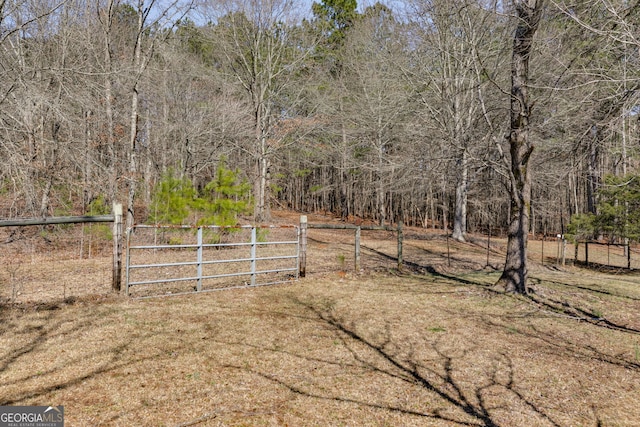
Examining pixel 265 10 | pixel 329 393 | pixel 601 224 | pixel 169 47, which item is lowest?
pixel 329 393

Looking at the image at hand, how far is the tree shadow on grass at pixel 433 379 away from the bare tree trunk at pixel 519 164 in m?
3.65

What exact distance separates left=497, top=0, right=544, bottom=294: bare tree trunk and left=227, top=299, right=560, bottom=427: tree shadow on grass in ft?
12.0

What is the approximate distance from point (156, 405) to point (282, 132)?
16223mm

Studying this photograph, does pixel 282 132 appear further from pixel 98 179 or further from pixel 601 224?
pixel 601 224

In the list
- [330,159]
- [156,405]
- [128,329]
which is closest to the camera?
[156,405]

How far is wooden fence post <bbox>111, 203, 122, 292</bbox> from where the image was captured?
19.8 ft

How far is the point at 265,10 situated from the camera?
49.4ft

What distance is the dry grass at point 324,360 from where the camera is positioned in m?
3.07

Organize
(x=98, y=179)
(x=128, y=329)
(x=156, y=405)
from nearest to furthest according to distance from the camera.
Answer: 1. (x=156, y=405)
2. (x=128, y=329)
3. (x=98, y=179)

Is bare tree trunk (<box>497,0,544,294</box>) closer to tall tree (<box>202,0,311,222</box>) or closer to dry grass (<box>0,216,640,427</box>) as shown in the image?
dry grass (<box>0,216,640,427</box>)

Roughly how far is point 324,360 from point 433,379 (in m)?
1.09

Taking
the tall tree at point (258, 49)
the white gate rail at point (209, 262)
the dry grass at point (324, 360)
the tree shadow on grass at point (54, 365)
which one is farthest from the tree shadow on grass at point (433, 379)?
the tall tree at point (258, 49)

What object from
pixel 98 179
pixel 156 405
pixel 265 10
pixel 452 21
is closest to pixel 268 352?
pixel 156 405

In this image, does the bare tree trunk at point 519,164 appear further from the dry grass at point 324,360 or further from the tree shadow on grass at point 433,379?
the tree shadow on grass at point 433,379
